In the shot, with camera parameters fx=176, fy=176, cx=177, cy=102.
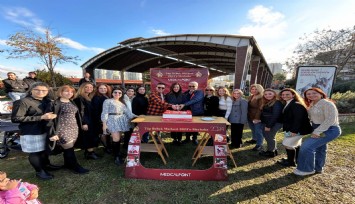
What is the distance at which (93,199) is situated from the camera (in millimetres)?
2566

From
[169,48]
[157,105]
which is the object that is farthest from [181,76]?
[169,48]

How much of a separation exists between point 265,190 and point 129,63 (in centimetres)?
2156

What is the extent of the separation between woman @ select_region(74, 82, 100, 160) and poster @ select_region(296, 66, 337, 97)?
23.7 ft

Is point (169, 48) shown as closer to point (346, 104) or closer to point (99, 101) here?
point (346, 104)

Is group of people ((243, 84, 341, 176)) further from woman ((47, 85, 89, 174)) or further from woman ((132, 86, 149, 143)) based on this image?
woman ((47, 85, 89, 174))

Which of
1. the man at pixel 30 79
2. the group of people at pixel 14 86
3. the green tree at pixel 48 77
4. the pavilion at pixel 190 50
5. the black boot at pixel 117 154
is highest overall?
the pavilion at pixel 190 50

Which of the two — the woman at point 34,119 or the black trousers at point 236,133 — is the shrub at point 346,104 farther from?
the woman at point 34,119

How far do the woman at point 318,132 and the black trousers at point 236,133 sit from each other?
1470 millimetres

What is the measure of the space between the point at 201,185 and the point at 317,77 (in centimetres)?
624

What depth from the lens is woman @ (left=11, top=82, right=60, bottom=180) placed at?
2.66 metres

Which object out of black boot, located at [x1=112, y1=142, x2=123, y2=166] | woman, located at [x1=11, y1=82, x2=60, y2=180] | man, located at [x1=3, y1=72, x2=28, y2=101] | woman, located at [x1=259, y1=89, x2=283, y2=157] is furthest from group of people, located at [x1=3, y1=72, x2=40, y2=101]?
woman, located at [x1=259, y1=89, x2=283, y2=157]

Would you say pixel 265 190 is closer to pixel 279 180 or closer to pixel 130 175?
pixel 279 180

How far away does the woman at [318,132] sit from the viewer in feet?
9.43

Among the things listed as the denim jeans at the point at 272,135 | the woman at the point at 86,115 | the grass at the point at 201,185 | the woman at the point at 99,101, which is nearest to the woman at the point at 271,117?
the denim jeans at the point at 272,135
